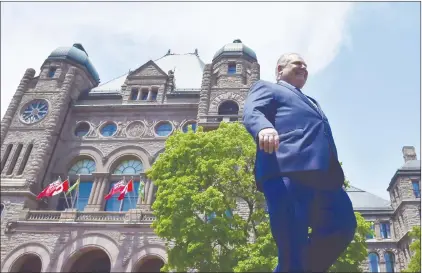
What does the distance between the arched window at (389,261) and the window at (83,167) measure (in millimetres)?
26233

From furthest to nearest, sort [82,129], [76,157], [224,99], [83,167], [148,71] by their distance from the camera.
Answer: [148,71] → [82,129] → [224,99] → [76,157] → [83,167]

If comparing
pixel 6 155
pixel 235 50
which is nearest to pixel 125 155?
pixel 6 155

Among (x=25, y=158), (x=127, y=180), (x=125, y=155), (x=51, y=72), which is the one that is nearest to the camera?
(x=127, y=180)

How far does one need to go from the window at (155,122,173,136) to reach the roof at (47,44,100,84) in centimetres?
→ 954

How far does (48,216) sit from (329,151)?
2237cm

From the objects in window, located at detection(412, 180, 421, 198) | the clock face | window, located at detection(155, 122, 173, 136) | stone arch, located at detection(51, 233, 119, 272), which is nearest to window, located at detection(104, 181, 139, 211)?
stone arch, located at detection(51, 233, 119, 272)

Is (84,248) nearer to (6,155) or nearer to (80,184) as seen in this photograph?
(80,184)

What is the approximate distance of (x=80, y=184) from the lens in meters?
26.0

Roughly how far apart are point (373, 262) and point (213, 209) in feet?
82.4

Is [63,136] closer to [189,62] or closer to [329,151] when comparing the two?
[189,62]

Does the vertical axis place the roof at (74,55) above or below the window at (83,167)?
above

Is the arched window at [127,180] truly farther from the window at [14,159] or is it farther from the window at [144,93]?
the window at [14,159]

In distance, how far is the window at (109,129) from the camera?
2801cm

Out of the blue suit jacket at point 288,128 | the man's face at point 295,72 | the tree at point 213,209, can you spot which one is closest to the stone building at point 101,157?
the tree at point 213,209
